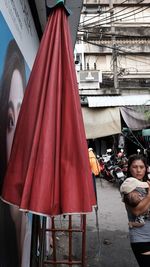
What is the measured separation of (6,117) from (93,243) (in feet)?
13.0

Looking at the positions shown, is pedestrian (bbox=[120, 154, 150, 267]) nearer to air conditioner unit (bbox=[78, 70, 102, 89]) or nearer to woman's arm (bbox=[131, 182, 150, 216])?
woman's arm (bbox=[131, 182, 150, 216])

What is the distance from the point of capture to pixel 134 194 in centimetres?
285

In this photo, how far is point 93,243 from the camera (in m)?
5.74

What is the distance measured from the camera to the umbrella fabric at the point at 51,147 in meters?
1.54

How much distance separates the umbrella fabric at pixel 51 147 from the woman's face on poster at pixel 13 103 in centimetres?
75

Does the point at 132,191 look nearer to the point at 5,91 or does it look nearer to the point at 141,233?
the point at 141,233

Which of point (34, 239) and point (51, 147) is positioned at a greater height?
point (51, 147)

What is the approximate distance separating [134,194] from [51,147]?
57.7 inches

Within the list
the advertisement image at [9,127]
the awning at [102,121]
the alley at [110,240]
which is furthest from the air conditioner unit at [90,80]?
the advertisement image at [9,127]

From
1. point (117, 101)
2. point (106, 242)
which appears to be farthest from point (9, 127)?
point (117, 101)

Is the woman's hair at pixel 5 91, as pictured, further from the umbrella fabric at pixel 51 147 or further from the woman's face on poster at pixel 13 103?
the umbrella fabric at pixel 51 147

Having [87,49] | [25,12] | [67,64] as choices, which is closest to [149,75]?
[87,49]

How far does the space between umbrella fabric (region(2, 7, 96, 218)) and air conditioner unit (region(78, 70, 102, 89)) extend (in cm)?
1837

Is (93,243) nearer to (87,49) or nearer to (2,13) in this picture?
(2,13)
